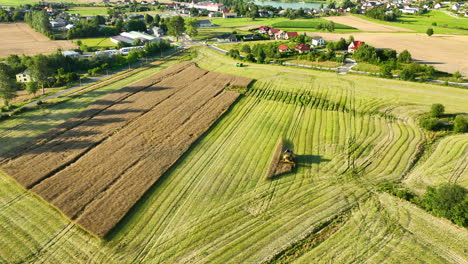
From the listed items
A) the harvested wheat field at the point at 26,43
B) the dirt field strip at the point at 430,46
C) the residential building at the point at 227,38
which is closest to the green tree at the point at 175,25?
the residential building at the point at 227,38

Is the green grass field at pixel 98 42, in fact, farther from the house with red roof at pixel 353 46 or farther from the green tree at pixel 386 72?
the green tree at pixel 386 72

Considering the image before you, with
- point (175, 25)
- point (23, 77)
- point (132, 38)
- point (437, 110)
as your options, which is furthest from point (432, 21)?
point (23, 77)

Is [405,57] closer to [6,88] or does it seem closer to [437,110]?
[437,110]

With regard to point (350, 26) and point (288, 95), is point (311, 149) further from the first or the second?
point (350, 26)

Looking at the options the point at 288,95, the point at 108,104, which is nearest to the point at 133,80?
the point at 108,104

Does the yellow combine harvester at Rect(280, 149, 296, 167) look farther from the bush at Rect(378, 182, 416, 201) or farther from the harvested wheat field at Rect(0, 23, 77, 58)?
the harvested wheat field at Rect(0, 23, 77, 58)
